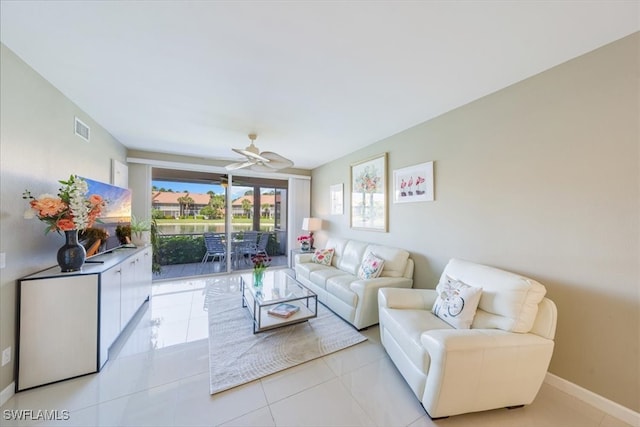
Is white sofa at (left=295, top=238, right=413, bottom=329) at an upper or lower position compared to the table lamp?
lower

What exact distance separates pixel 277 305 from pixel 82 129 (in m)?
2.99

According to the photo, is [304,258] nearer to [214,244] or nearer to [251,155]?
[251,155]

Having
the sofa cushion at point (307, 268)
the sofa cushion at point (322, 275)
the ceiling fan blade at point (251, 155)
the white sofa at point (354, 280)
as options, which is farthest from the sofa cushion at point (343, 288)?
the ceiling fan blade at point (251, 155)

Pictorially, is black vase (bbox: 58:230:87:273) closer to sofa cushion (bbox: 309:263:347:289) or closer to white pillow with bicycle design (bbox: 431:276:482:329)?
sofa cushion (bbox: 309:263:347:289)

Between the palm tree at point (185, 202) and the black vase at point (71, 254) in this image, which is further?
the palm tree at point (185, 202)

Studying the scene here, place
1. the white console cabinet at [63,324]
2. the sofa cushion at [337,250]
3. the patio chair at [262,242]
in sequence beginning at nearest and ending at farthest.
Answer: the white console cabinet at [63,324]
the sofa cushion at [337,250]
the patio chair at [262,242]

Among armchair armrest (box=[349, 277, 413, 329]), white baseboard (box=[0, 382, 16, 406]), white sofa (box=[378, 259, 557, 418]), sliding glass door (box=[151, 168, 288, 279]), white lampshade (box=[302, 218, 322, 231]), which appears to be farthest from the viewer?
white lampshade (box=[302, 218, 322, 231])

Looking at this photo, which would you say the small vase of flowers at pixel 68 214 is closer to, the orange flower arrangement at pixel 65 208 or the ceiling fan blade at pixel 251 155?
the orange flower arrangement at pixel 65 208

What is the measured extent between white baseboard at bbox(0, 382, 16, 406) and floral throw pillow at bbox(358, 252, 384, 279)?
126 inches

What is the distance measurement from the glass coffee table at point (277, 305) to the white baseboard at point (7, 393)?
1.76 metres

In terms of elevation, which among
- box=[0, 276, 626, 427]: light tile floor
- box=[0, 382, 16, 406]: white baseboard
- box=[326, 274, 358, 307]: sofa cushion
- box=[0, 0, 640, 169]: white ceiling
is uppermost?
box=[0, 0, 640, 169]: white ceiling

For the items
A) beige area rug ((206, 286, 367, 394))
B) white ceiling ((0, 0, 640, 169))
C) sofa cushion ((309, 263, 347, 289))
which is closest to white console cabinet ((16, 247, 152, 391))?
beige area rug ((206, 286, 367, 394))

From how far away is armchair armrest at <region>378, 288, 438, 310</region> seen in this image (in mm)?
2223

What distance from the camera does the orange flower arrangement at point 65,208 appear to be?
5.80ft
